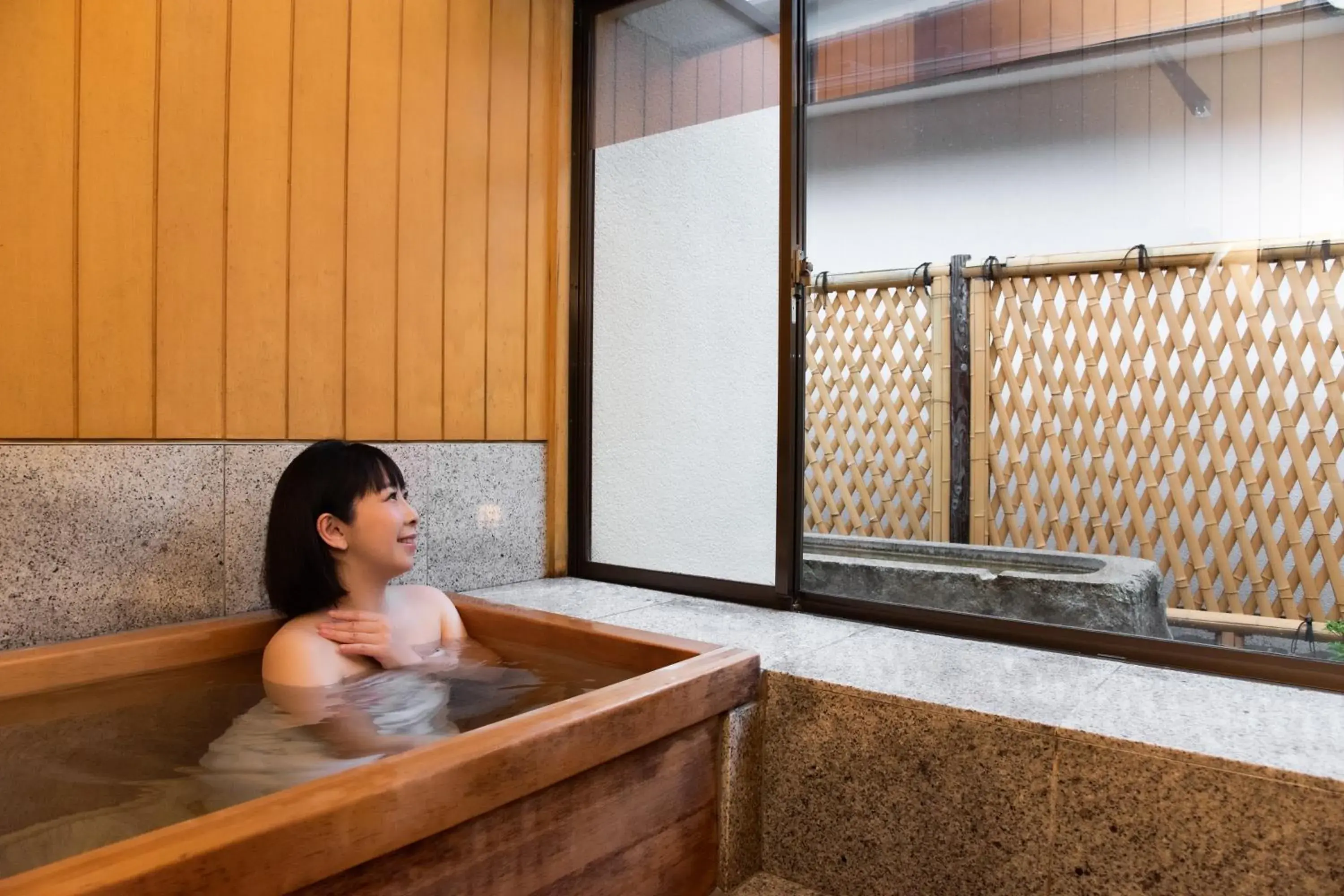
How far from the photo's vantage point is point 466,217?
2322 millimetres

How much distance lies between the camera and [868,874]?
57.5 inches

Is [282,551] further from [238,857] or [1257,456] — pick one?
[1257,456]

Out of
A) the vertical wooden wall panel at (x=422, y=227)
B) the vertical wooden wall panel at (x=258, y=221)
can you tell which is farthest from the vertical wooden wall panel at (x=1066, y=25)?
the vertical wooden wall panel at (x=258, y=221)

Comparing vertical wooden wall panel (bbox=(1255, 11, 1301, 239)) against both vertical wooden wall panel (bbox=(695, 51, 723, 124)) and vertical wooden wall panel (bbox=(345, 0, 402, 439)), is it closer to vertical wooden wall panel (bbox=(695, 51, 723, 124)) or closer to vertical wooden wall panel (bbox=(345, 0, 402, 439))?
vertical wooden wall panel (bbox=(695, 51, 723, 124))

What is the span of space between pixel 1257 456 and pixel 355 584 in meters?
3.48

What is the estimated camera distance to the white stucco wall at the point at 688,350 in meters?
2.31

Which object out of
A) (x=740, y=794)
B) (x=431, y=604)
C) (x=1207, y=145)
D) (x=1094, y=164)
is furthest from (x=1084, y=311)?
(x=431, y=604)

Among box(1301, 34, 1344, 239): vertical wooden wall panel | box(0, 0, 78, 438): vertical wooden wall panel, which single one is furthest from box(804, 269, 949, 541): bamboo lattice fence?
box(0, 0, 78, 438): vertical wooden wall panel

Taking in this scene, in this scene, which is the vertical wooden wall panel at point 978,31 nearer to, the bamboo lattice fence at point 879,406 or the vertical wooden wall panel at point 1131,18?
the vertical wooden wall panel at point 1131,18

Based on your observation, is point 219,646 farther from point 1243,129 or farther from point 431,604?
point 1243,129

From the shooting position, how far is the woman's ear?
1589 mm

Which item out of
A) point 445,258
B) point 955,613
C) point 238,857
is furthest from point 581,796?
point 445,258

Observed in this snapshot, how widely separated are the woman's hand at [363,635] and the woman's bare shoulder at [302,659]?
0.02 m

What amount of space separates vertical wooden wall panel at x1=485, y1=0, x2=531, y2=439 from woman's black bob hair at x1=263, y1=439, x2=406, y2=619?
792 mm
